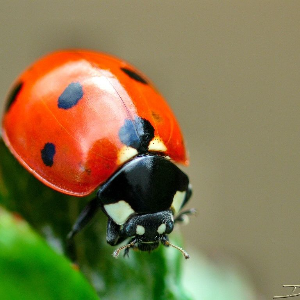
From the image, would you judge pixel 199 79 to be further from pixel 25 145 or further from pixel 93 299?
pixel 93 299

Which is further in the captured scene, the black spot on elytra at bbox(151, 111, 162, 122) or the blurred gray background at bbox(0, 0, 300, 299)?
the blurred gray background at bbox(0, 0, 300, 299)

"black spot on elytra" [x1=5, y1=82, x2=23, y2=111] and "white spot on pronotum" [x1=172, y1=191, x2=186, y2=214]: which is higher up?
"black spot on elytra" [x1=5, y1=82, x2=23, y2=111]

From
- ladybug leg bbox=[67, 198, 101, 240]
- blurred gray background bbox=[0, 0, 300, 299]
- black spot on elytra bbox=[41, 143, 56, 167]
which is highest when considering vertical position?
black spot on elytra bbox=[41, 143, 56, 167]

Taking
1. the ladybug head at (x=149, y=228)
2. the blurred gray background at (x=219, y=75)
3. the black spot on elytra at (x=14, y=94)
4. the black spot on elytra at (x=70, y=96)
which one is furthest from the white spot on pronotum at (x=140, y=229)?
the blurred gray background at (x=219, y=75)

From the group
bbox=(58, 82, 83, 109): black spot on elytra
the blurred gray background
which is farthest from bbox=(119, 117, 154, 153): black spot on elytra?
the blurred gray background

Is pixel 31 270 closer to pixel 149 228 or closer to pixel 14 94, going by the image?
pixel 149 228

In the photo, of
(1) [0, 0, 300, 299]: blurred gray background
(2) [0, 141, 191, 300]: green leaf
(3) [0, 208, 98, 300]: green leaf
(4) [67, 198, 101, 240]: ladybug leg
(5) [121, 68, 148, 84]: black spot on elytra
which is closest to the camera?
(3) [0, 208, 98, 300]: green leaf

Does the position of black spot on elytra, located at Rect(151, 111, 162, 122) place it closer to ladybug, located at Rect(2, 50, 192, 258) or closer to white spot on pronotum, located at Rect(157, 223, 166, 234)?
ladybug, located at Rect(2, 50, 192, 258)
